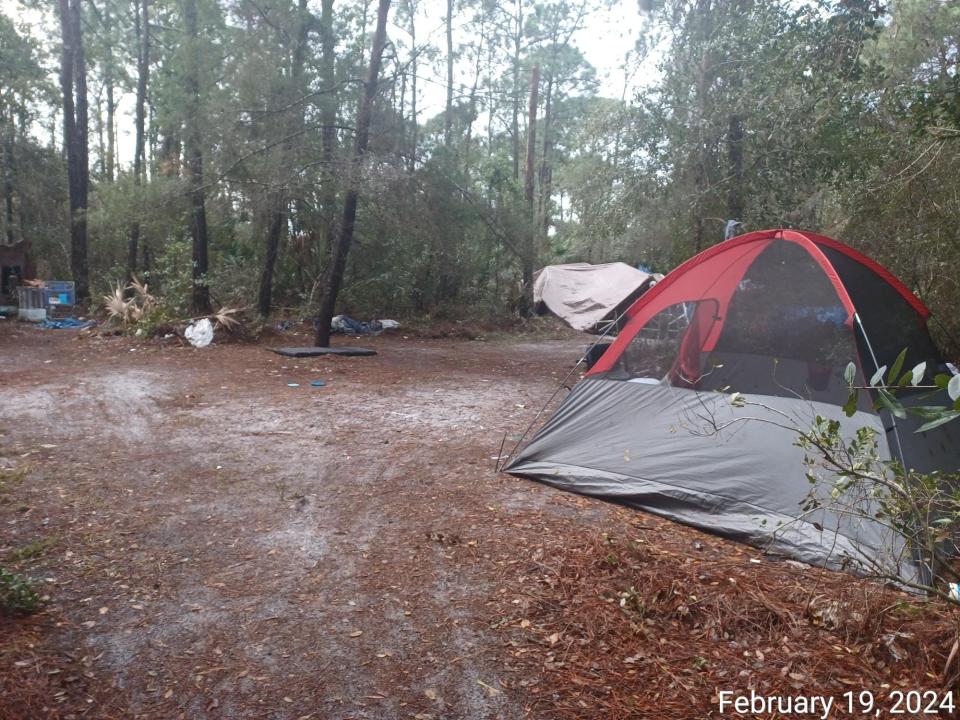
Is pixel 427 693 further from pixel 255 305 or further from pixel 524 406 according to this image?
pixel 255 305

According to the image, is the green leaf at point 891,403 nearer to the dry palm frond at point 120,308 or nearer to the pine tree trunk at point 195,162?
the pine tree trunk at point 195,162

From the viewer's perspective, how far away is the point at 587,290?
17.6m

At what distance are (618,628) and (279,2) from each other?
10.9 meters

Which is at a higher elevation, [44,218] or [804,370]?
[44,218]

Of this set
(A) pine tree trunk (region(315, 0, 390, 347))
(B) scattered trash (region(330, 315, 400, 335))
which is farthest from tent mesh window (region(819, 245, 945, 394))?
(B) scattered trash (region(330, 315, 400, 335))

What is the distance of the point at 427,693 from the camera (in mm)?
2488

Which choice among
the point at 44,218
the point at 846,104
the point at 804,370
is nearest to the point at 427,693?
the point at 804,370

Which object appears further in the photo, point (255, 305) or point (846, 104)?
point (255, 305)

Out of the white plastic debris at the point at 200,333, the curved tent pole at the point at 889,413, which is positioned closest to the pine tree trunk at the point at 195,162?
the white plastic debris at the point at 200,333

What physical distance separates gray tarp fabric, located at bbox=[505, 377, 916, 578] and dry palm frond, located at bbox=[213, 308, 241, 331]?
26.7 ft

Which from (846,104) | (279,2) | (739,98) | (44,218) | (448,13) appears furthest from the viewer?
(44,218)

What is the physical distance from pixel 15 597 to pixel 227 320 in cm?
923

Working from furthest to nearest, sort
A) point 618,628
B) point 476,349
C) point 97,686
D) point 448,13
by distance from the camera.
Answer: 1. point 448,13
2. point 476,349
3. point 618,628
4. point 97,686

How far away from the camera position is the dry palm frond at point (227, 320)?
1162 centimetres
